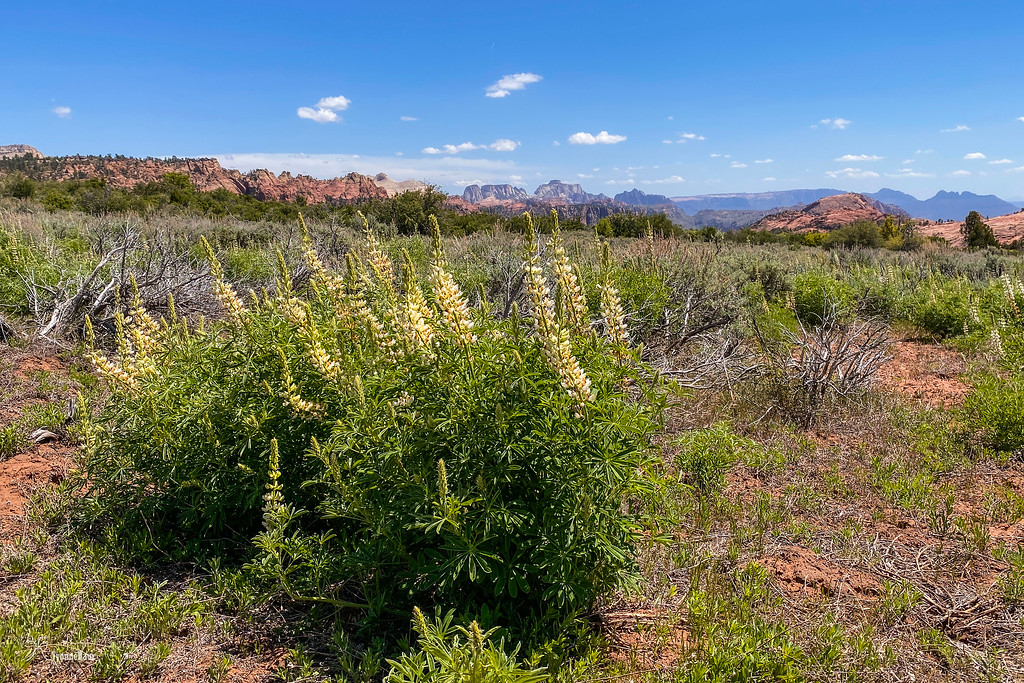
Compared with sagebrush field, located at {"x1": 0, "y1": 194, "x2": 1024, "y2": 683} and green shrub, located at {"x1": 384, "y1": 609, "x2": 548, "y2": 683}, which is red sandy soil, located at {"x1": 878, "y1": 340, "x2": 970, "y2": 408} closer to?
sagebrush field, located at {"x1": 0, "y1": 194, "x2": 1024, "y2": 683}

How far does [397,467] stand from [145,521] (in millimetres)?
1982

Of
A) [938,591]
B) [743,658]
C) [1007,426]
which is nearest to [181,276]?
[743,658]

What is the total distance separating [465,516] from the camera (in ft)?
8.04

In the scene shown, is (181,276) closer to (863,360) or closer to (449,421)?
(449,421)

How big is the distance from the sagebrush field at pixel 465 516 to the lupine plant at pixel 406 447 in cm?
2

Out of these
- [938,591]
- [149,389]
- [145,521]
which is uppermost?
[149,389]

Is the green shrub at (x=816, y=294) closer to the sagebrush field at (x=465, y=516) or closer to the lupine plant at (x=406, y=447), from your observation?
the sagebrush field at (x=465, y=516)

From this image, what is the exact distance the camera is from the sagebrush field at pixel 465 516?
2.47m

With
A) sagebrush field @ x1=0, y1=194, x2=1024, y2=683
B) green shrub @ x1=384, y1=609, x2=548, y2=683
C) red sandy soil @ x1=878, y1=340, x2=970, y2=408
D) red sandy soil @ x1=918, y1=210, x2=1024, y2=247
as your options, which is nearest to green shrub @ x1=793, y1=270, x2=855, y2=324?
red sandy soil @ x1=878, y1=340, x2=970, y2=408

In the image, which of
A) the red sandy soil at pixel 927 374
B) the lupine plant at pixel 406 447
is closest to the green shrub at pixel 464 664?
the lupine plant at pixel 406 447

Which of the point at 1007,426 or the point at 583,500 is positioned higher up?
the point at 583,500

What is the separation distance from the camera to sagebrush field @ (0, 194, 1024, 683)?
8.12ft

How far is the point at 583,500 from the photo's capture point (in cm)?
242

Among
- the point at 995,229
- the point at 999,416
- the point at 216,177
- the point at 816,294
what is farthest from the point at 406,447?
the point at 216,177
